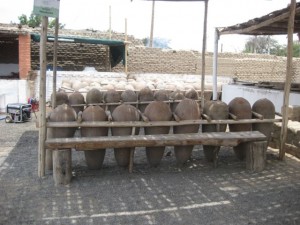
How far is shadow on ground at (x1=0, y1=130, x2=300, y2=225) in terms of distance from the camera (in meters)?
3.66

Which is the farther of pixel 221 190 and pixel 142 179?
pixel 142 179

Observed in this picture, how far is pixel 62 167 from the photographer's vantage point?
15.1ft

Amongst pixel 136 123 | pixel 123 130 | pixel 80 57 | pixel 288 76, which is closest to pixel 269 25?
pixel 288 76

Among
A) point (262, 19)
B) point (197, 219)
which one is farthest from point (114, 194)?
point (262, 19)

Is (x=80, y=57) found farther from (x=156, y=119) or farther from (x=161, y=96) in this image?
(x=156, y=119)

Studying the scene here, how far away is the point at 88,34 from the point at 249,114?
14961 mm

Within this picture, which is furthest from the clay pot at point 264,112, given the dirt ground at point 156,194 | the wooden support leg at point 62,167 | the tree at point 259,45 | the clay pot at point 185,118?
the tree at point 259,45

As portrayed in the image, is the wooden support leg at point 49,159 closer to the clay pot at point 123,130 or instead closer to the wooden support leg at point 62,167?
the wooden support leg at point 62,167

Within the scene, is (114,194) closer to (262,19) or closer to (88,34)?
(262,19)

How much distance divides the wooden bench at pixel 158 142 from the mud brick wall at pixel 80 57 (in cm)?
1450

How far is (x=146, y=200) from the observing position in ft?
13.5

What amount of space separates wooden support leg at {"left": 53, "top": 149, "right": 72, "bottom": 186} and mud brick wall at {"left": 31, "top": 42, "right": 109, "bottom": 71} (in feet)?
48.5

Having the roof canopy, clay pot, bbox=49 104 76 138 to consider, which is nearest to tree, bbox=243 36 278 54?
the roof canopy

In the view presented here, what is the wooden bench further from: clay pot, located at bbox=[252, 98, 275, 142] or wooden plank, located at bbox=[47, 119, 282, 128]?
clay pot, located at bbox=[252, 98, 275, 142]
